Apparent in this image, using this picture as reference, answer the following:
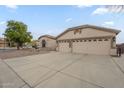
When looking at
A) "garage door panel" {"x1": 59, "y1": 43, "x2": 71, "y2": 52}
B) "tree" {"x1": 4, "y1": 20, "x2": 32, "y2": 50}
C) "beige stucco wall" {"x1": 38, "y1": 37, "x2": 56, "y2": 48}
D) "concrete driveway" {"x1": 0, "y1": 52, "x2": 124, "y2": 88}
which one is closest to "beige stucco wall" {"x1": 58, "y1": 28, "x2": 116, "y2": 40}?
"garage door panel" {"x1": 59, "y1": 43, "x2": 71, "y2": 52}

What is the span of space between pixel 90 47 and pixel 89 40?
811 mm

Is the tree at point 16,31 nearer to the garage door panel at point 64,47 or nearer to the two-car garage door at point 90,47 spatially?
the garage door panel at point 64,47

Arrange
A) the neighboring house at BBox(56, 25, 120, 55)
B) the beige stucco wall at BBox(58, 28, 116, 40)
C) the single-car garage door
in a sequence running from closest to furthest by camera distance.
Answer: the neighboring house at BBox(56, 25, 120, 55) → the single-car garage door → the beige stucco wall at BBox(58, 28, 116, 40)

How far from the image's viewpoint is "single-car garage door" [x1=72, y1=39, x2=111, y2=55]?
35.8 feet

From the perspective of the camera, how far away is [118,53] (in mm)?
10695

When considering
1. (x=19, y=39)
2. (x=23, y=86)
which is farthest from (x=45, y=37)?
(x=23, y=86)

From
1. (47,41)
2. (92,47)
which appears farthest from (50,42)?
(92,47)

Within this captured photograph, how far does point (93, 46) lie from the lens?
38.9ft

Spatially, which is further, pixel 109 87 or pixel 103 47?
pixel 103 47

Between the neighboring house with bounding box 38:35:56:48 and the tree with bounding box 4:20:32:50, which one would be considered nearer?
the neighboring house with bounding box 38:35:56:48

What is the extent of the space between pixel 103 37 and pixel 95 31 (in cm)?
124

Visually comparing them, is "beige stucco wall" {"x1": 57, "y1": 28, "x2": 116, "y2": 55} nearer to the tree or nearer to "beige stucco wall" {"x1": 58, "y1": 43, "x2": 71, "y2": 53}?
"beige stucco wall" {"x1": 58, "y1": 43, "x2": 71, "y2": 53}
